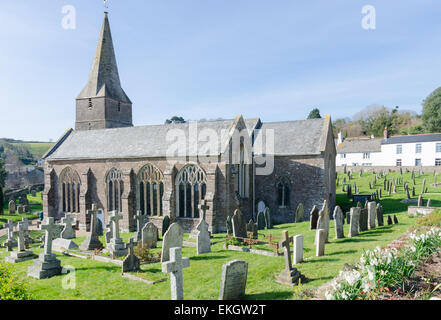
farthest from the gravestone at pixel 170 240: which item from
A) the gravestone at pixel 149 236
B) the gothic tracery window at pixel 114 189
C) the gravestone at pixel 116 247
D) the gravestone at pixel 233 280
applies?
the gothic tracery window at pixel 114 189

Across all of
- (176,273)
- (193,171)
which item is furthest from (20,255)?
(193,171)

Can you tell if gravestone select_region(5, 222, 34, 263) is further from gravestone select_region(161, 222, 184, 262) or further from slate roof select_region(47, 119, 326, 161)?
slate roof select_region(47, 119, 326, 161)

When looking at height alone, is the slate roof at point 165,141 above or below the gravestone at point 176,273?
above

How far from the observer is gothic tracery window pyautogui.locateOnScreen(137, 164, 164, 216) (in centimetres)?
2192

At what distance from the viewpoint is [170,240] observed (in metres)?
12.7

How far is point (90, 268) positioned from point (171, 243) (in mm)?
3477

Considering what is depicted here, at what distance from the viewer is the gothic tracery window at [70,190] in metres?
25.8

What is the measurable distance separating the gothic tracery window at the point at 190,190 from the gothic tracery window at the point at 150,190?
5.53ft

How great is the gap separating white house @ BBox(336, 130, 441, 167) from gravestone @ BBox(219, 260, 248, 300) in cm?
5418

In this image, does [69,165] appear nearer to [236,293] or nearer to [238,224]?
[238,224]

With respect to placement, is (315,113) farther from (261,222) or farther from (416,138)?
(261,222)

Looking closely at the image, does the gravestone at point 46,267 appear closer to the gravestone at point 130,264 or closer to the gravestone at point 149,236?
the gravestone at point 130,264

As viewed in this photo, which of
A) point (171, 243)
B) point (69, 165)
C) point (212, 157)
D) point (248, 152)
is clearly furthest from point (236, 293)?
point (69, 165)

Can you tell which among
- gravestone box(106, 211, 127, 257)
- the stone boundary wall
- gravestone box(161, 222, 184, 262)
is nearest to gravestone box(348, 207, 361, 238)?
A: gravestone box(161, 222, 184, 262)
